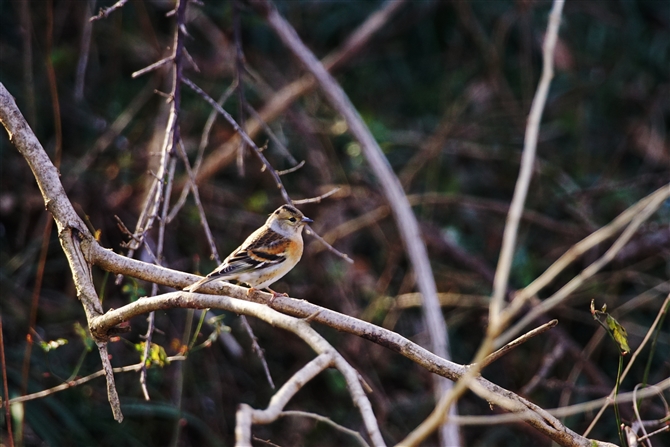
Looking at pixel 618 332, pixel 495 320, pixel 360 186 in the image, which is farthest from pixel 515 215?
pixel 360 186

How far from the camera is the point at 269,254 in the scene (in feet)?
14.9

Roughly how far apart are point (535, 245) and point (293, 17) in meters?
3.25

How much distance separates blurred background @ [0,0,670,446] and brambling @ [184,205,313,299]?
1.59 metres

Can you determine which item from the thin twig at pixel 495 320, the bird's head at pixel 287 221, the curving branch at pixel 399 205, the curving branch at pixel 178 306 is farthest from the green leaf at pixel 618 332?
the bird's head at pixel 287 221

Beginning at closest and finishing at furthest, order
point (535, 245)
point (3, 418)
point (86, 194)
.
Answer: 1. point (3, 418)
2. point (86, 194)
3. point (535, 245)

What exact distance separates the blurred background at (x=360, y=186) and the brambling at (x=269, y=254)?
159 centimetres

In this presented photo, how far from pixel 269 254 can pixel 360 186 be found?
8.97 ft

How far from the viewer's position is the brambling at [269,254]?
14.0 ft

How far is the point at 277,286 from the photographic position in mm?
6719

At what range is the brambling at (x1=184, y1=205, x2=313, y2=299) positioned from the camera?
168 inches

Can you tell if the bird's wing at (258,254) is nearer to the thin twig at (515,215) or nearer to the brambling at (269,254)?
the brambling at (269,254)

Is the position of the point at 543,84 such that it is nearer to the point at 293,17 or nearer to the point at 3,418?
the point at 3,418

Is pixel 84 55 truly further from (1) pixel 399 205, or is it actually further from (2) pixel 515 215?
(2) pixel 515 215

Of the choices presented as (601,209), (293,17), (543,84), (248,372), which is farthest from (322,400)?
(543,84)
